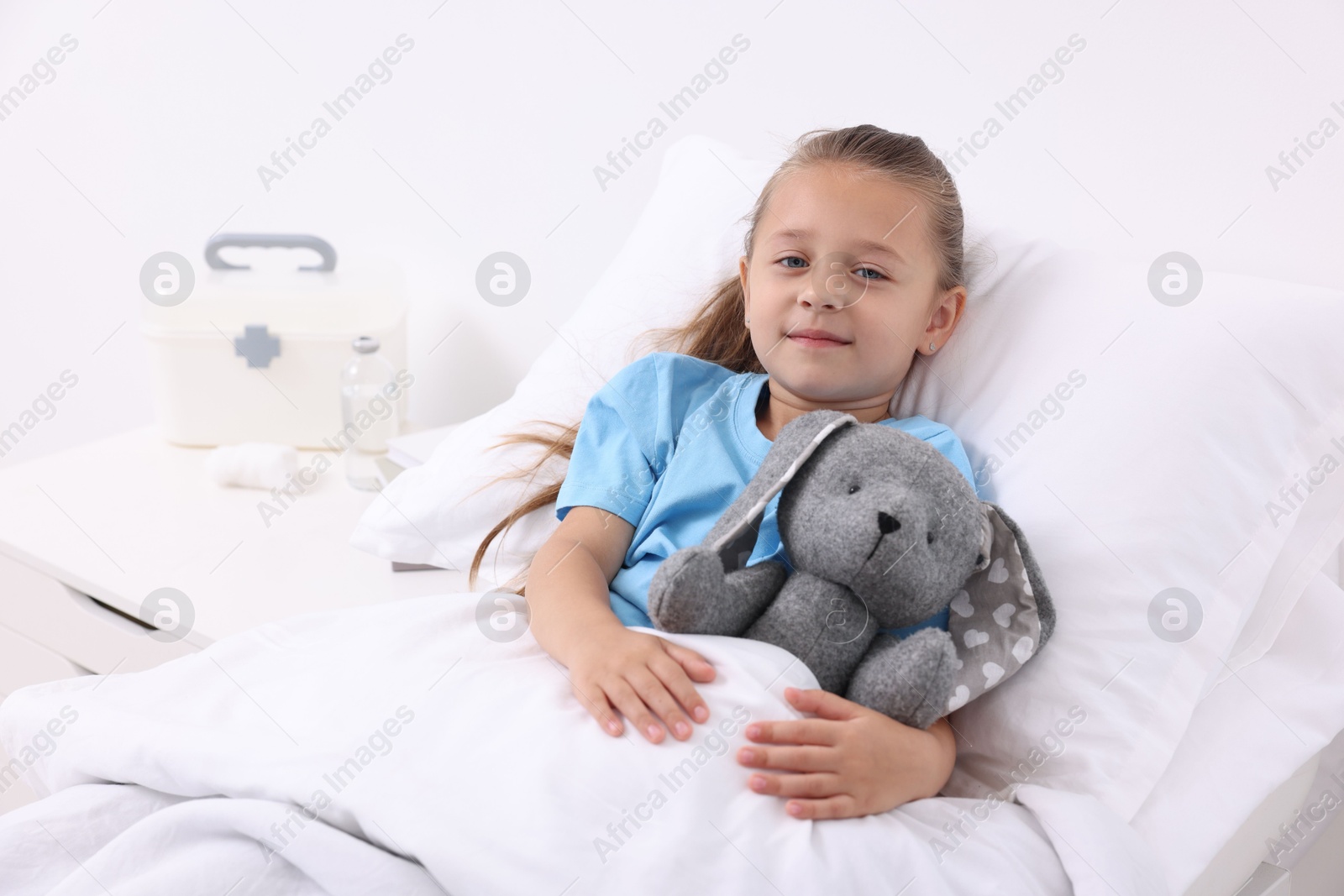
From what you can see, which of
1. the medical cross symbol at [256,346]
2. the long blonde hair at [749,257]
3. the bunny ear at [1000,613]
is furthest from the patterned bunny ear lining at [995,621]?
the medical cross symbol at [256,346]

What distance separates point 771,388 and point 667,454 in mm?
115

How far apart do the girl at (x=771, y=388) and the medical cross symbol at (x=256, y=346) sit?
0.61 meters

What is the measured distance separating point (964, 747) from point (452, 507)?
53 centimetres

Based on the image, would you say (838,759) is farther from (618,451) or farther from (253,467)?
(253,467)

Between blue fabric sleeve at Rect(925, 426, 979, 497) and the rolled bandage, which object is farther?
the rolled bandage

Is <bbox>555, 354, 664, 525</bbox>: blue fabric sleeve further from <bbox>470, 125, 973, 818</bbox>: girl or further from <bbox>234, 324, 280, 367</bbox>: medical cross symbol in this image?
<bbox>234, 324, 280, 367</bbox>: medical cross symbol

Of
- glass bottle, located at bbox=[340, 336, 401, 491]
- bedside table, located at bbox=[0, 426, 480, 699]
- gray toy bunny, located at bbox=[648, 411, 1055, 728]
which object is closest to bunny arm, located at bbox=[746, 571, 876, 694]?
gray toy bunny, located at bbox=[648, 411, 1055, 728]

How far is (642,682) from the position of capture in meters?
0.66

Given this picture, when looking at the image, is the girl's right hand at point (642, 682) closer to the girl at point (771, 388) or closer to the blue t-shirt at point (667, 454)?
the girl at point (771, 388)

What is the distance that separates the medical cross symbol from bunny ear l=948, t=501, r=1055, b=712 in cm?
105

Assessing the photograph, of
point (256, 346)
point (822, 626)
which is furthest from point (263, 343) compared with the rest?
point (822, 626)

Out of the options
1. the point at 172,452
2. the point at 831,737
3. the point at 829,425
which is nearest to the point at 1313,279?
the point at 829,425

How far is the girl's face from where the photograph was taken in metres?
0.83

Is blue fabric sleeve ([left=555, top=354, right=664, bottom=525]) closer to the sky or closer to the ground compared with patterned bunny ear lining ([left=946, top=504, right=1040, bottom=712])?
closer to the ground
